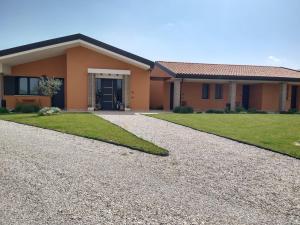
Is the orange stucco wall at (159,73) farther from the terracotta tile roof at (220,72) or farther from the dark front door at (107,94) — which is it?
the dark front door at (107,94)

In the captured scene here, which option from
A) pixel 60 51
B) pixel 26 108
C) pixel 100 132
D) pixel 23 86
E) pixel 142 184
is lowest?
pixel 142 184

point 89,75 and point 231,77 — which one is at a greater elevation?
point 231,77

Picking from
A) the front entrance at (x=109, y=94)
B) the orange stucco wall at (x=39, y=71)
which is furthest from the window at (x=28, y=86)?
the front entrance at (x=109, y=94)

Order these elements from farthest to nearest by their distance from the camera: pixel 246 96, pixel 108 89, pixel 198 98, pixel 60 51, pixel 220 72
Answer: pixel 246 96 → pixel 198 98 → pixel 220 72 → pixel 108 89 → pixel 60 51

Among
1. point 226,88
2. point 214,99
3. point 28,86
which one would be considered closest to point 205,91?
point 214,99

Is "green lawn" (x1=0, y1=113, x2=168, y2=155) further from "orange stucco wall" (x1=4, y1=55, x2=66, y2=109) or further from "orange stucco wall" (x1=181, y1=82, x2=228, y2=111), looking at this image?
"orange stucco wall" (x1=181, y1=82, x2=228, y2=111)

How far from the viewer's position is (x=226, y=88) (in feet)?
89.6

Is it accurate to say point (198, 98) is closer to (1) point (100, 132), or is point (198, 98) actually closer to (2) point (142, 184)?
(1) point (100, 132)

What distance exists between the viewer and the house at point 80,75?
20.1 meters

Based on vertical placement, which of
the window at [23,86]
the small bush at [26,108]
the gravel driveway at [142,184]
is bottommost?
the gravel driveway at [142,184]

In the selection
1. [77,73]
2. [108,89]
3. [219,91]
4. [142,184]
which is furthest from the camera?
[219,91]

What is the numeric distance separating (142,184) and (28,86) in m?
18.6

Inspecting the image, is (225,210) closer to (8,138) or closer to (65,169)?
(65,169)

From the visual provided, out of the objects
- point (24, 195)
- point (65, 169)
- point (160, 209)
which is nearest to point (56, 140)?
point (65, 169)
